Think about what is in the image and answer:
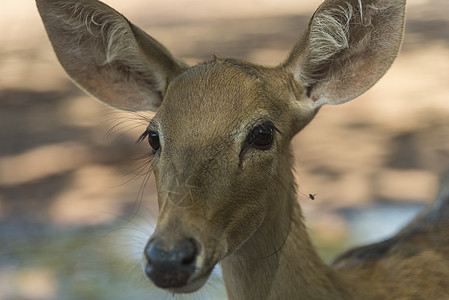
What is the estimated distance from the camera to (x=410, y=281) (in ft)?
13.6

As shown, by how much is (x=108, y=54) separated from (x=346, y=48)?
1.30 m

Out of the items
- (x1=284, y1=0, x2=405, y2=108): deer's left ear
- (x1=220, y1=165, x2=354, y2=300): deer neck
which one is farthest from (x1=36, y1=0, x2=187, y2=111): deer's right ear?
(x1=220, y1=165, x2=354, y2=300): deer neck

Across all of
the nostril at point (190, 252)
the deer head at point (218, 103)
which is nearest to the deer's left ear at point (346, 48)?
the deer head at point (218, 103)

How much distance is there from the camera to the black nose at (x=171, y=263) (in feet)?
9.66

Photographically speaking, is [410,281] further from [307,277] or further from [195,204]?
[195,204]

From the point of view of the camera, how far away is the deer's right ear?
393 centimetres

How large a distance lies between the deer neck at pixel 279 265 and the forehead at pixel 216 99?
443 mm

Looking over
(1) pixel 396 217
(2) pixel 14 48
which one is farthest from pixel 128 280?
(2) pixel 14 48

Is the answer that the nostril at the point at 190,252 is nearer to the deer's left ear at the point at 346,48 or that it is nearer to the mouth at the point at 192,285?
the mouth at the point at 192,285

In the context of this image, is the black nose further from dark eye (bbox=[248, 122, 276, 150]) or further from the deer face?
dark eye (bbox=[248, 122, 276, 150])

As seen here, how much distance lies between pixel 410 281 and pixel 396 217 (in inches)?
130

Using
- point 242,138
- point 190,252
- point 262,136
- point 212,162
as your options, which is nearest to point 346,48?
point 262,136

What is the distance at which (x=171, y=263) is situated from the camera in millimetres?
2938

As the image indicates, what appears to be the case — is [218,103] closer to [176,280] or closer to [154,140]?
[154,140]
